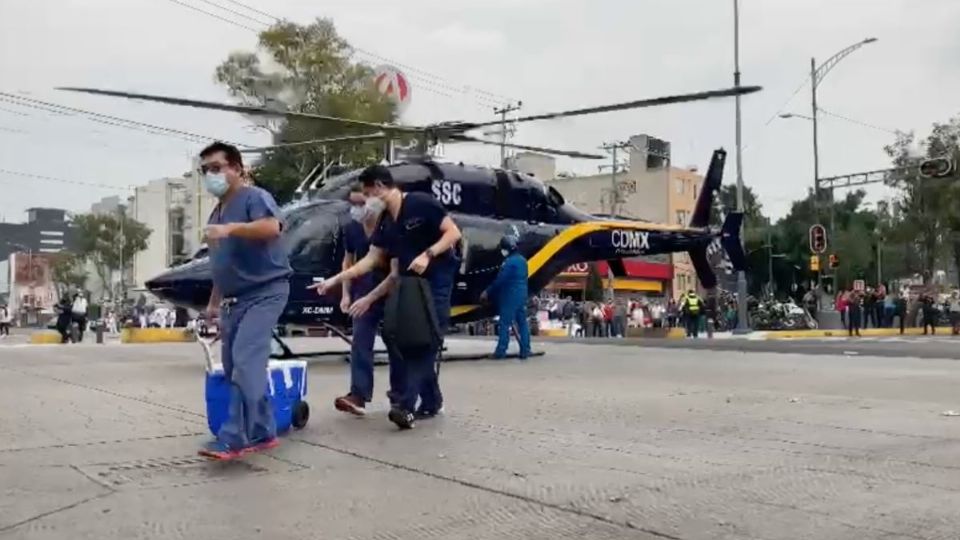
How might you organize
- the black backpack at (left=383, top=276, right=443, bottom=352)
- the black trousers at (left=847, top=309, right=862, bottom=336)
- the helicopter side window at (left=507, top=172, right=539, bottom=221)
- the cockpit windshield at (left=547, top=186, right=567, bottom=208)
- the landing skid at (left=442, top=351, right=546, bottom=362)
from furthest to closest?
the black trousers at (left=847, top=309, right=862, bottom=336) → the cockpit windshield at (left=547, top=186, right=567, bottom=208) → the helicopter side window at (left=507, top=172, right=539, bottom=221) → the landing skid at (left=442, top=351, right=546, bottom=362) → the black backpack at (left=383, top=276, right=443, bottom=352)

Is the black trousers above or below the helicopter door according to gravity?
below

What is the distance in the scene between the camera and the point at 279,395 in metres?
6.62

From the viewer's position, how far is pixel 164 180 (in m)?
85.2

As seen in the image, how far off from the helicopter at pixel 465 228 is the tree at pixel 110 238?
6277 cm

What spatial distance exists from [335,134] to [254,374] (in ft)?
85.8

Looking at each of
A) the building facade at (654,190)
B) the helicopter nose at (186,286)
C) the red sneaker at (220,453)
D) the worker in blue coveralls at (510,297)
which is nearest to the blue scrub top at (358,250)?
the red sneaker at (220,453)

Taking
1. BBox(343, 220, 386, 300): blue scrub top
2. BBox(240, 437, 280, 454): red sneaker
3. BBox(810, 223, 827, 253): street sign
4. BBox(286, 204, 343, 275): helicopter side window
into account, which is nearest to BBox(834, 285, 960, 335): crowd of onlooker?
BBox(810, 223, 827, 253): street sign

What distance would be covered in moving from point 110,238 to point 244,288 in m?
73.3

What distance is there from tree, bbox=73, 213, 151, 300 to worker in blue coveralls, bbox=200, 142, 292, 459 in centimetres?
7216

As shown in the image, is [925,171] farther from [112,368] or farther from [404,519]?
[404,519]

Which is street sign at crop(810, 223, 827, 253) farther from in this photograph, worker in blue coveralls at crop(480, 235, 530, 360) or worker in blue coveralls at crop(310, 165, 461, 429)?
worker in blue coveralls at crop(310, 165, 461, 429)

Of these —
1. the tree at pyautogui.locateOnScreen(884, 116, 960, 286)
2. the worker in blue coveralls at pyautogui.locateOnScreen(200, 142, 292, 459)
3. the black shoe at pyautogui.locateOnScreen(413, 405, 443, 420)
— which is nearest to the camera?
the worker in blue coveralls at pyautogui.locateOnScreen(200, 142, 292, 459)

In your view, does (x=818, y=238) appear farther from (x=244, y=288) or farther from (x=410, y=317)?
(x=244, y=288)

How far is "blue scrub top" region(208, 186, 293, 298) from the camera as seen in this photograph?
588cm
